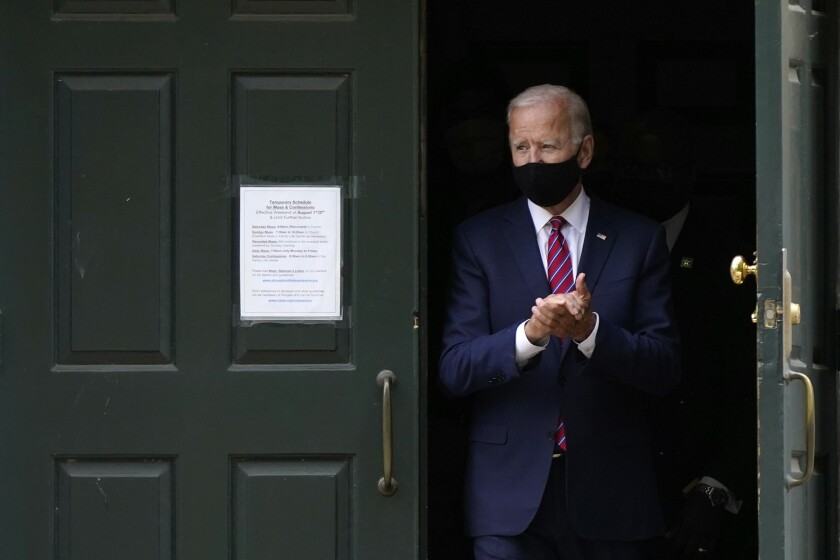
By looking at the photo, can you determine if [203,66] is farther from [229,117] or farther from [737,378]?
[737,378]

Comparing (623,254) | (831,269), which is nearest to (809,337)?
(831,269)

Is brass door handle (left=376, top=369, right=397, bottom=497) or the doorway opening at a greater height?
the doorway opening

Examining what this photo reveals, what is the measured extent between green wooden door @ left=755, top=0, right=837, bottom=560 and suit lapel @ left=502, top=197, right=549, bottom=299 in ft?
2.73

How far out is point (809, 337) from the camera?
159 inches

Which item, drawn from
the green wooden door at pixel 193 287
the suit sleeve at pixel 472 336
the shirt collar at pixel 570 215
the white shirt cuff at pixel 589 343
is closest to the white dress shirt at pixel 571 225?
the shirt collar at pixel 570 215

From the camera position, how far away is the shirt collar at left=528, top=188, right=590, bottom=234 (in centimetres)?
448

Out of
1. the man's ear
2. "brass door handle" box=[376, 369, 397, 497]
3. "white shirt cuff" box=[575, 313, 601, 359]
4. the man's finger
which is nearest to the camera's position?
the man's finger

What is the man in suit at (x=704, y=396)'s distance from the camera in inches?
196

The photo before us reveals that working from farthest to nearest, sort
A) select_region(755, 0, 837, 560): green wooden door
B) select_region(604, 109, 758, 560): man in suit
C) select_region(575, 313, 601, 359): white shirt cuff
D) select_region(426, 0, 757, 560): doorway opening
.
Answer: select_region(426, 0, 757, 560): doorway opening → select_region(604, 109, 758, 560): man in suit → select_region(575, 313, 601, 359): white shirt cuff → select_region(755, 0, 837, 560): green wooden door

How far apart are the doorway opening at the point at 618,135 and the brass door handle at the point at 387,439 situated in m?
0.89

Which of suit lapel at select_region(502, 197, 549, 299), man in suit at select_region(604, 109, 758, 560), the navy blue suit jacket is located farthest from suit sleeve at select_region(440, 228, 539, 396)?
man in suit at select_region(604, 109, 758, 560)

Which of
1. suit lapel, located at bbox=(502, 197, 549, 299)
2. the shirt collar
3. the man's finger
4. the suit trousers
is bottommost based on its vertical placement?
the suit trousers

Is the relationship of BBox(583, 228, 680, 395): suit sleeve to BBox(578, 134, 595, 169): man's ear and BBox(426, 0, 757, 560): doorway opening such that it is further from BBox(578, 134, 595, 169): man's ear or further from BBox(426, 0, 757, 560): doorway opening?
BBox(426, 0, 757, 560): doorway opening

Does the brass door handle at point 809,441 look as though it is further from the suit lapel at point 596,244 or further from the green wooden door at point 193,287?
the green wooden door at point 193,287
